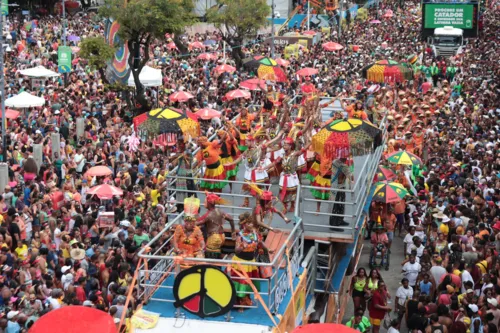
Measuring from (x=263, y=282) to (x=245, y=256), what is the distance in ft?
1.53

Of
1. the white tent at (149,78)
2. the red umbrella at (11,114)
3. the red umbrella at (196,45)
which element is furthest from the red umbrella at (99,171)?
the red umbrella at (196,45)

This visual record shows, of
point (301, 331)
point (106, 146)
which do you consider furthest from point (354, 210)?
point (106, 146)

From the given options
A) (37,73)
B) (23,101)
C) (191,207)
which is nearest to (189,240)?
(191,207)

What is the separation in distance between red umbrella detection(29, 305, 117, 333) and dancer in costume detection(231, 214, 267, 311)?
230 cm

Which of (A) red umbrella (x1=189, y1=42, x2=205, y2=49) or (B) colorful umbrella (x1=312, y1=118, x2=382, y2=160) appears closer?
(B) colorful umbrella (x1=312, y1=118, x2=382, y2=160)

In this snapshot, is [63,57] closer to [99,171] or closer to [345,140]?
[99,171]

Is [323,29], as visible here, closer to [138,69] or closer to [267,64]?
[138,69]

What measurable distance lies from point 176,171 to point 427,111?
13164 millimetres

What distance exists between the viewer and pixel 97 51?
31.4 metres

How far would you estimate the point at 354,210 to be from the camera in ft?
46.5

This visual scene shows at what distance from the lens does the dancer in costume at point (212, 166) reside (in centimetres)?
1521

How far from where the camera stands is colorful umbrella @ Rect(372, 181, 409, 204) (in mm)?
17487

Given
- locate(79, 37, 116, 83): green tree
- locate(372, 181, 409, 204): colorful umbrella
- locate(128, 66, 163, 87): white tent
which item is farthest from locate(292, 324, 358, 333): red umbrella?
locate(128, 66, 163, 87): white tent

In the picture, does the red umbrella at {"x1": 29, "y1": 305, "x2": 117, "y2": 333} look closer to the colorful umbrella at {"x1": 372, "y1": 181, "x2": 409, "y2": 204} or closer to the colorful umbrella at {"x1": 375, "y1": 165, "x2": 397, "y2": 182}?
the colorful umbrella at {"x1": 372, "y1": 181, "x2": 409, "y2": 204}
